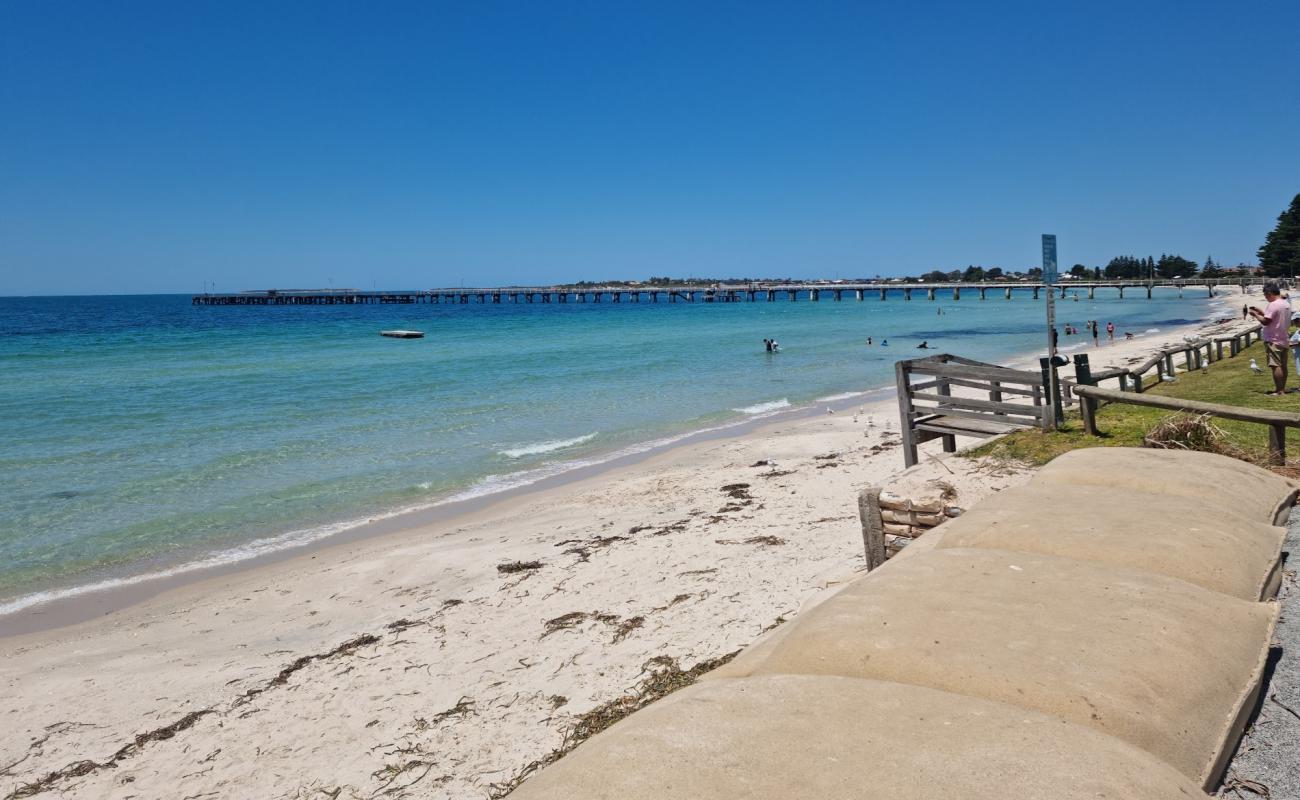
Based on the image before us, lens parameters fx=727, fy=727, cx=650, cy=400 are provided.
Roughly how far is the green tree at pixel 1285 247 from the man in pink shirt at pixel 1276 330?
67.4 meters

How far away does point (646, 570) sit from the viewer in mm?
7445

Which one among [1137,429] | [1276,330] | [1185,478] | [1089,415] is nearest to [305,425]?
[1089,415]

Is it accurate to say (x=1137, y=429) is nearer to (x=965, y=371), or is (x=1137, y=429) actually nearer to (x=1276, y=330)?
(x=965, y=371)

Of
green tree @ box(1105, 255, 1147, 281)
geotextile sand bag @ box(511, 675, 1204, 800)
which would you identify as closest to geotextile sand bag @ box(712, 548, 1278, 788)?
geotextile sand bag @ box(511, 675, 1204, 800)

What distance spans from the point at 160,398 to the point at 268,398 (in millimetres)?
3514

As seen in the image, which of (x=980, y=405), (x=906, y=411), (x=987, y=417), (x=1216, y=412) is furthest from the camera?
(x=906, y=411)

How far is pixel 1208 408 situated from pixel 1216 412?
0.12 meters

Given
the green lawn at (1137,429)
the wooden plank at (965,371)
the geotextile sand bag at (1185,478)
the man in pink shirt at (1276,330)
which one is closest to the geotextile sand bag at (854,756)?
the geotextile sand bag at (1185,478)

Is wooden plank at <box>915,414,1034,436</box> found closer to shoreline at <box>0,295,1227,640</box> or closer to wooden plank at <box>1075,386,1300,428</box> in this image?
wooden plank at <box>1075,386,1300,428</box>

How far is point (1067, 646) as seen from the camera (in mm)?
2576

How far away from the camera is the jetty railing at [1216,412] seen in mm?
6109

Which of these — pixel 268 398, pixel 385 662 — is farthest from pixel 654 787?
Answer: pixel 268 398

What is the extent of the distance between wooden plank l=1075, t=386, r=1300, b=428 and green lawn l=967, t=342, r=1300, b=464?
0.56ft

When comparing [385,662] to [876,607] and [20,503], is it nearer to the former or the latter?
[876,607]
